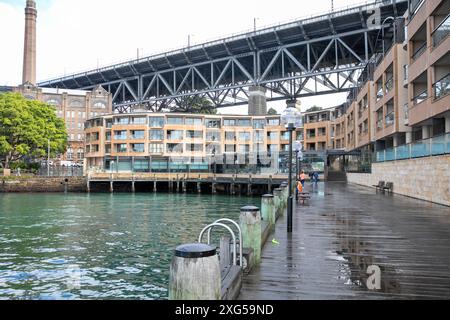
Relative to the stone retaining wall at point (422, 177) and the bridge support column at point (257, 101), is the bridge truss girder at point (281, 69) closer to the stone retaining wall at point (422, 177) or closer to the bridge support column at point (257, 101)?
the bridge support column at point (257, 101)

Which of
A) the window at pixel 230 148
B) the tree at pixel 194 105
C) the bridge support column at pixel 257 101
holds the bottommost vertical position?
the window at pixel 230 148

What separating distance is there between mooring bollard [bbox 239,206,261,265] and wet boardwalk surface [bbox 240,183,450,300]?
1.11 ft

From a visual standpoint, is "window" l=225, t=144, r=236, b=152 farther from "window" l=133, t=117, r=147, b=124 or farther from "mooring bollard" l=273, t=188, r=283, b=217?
"mooring bollard" l=273, t=188, r=283, b=217

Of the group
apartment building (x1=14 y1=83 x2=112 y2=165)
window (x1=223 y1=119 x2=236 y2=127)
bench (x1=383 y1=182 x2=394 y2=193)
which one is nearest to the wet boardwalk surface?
bench (x1=383 y1=182 x2=394 y2=193)

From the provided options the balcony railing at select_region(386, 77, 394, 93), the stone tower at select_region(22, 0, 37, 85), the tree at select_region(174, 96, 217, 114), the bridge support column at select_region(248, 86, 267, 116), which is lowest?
the balcony railing at select_region(386, 77, 394, 93)

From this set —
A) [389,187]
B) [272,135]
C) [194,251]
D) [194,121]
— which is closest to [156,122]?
[194,121]

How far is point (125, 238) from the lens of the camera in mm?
20156

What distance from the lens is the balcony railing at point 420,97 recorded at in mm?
26328

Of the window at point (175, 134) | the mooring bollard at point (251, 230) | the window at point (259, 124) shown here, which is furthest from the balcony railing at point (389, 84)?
the window at point (175, 134)

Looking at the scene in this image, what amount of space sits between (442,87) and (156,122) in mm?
69278

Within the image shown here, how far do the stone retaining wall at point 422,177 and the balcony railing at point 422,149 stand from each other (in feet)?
1.05

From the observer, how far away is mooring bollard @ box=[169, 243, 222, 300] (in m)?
3.84

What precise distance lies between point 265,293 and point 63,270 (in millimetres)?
10019
